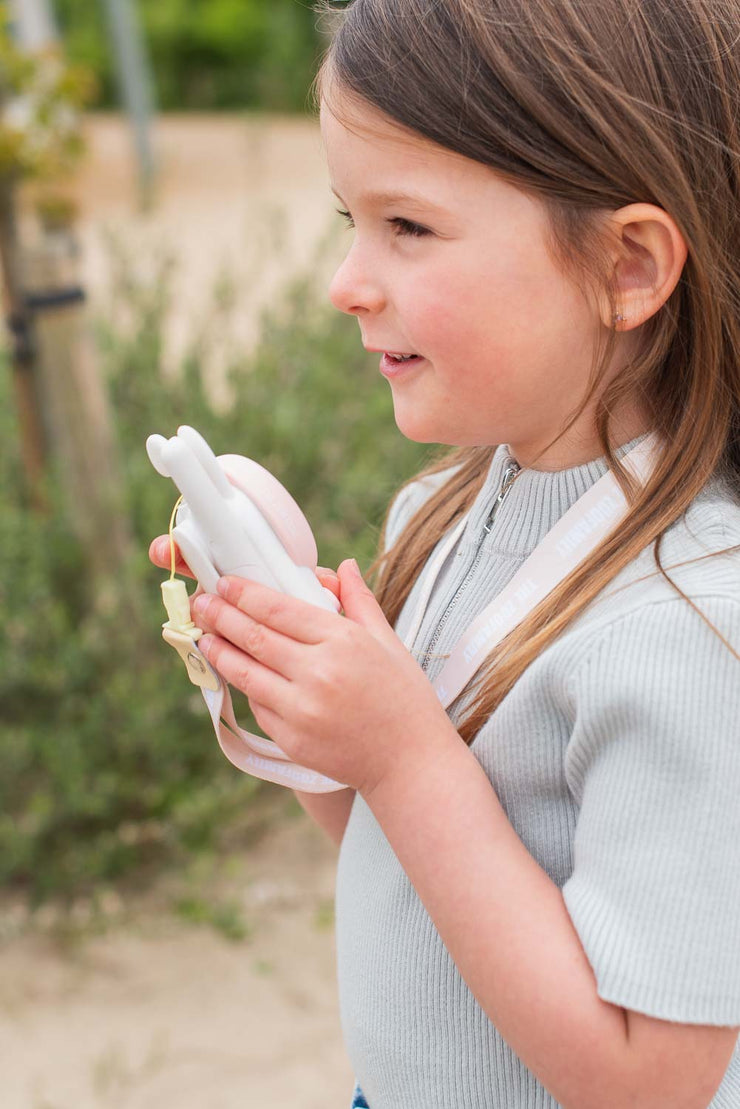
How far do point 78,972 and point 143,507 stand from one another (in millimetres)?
1209

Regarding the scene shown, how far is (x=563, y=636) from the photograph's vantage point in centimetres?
109

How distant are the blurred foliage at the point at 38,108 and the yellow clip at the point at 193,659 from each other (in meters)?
2.44

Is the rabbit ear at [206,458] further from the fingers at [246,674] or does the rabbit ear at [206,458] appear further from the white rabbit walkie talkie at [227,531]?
the fingers at [246,674]

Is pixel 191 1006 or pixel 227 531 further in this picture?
pixel 191 1006

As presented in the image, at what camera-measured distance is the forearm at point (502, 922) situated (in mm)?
990

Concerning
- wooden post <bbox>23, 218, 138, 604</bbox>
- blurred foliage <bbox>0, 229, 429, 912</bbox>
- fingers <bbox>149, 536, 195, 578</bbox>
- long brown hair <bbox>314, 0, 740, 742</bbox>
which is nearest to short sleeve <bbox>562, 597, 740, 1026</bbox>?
long brown hair <bbox>314, 0, 740, 742</bbox>

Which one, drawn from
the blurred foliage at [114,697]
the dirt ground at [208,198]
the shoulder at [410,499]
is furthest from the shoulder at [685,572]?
the dirt ground at [208,198]

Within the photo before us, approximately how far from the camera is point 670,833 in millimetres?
959

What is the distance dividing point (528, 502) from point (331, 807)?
1.62ft

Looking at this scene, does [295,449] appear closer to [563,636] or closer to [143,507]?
[143,507]

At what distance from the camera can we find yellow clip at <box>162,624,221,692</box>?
1159mm

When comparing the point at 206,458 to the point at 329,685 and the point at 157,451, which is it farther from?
the point at 329,685

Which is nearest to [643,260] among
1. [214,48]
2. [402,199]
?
[402,199]

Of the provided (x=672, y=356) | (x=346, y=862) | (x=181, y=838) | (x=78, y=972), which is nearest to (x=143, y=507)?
(x=181, y=838)
